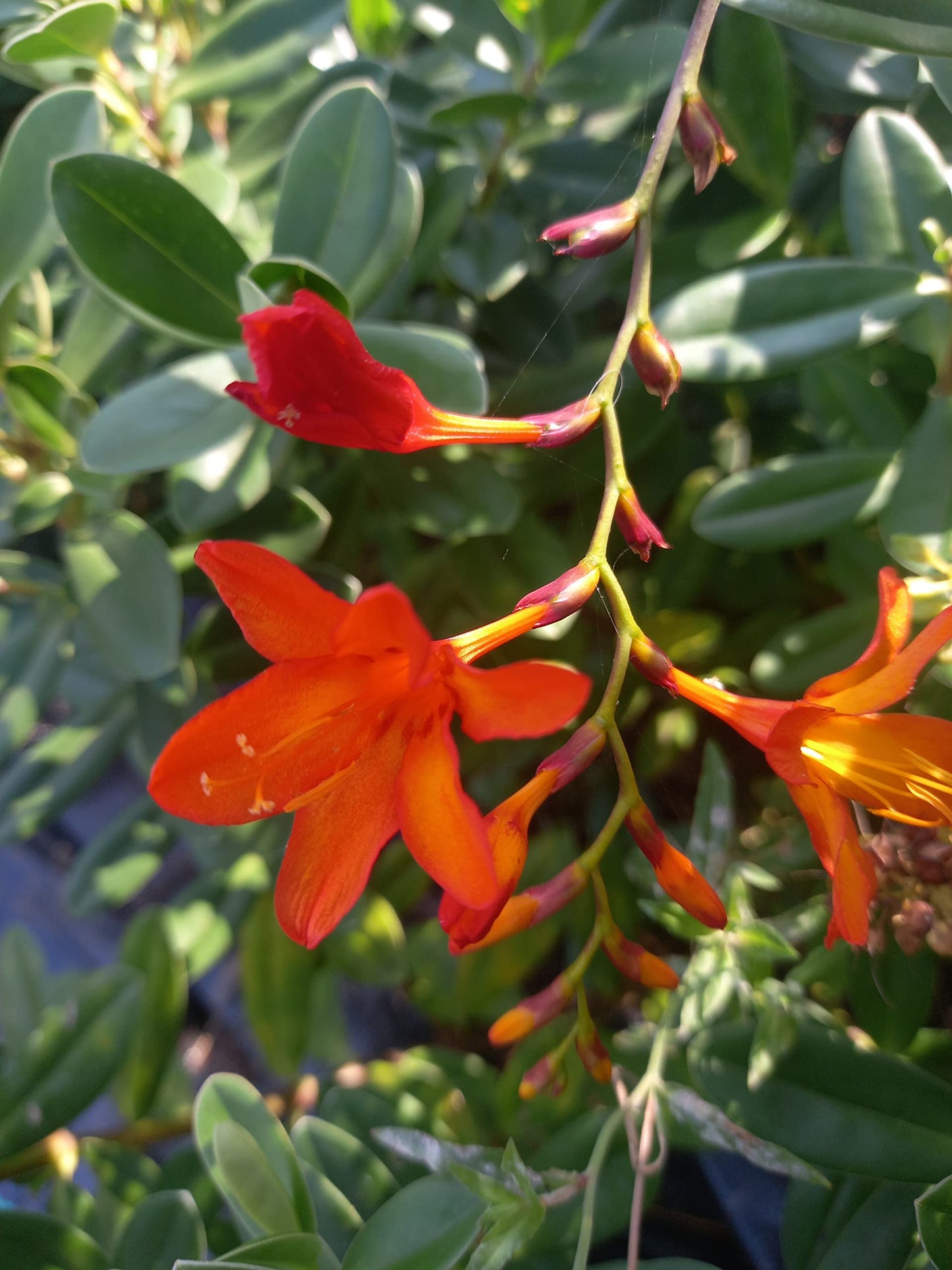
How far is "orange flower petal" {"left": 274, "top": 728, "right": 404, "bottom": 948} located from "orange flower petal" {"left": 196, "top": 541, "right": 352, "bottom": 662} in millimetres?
109

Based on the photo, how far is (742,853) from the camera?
48.0 inches

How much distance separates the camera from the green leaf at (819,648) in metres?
1.07

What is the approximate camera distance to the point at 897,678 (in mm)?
621

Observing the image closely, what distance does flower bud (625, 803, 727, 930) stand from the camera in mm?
667

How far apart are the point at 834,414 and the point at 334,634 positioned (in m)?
0.78

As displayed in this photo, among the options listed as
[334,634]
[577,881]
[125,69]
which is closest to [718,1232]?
[577,881]

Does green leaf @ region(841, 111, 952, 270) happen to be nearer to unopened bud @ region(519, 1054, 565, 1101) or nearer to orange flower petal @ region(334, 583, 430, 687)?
orange flower petal @ region(334, 583, 430, 687)

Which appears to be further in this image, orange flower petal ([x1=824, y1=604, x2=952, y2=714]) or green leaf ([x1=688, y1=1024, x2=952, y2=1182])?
green leaf ([x1=688, y1=1024, x2=952, y2=1182])

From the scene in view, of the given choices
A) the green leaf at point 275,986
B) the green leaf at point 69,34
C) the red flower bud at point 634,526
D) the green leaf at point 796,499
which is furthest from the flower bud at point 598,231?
the green leaf at point 275,986

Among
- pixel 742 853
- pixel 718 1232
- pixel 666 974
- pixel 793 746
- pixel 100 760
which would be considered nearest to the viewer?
pixel 793 746

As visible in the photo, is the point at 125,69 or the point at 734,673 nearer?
the point at 125,69

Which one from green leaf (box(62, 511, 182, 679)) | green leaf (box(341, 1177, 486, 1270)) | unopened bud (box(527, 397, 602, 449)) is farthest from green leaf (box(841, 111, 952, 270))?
green leaf (box(341, 1177, 486, 1270))

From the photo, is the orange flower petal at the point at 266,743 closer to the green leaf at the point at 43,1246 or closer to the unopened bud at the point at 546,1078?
the unopened bud at the point at 546,1078

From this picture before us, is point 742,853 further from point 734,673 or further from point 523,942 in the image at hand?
point 523,942
